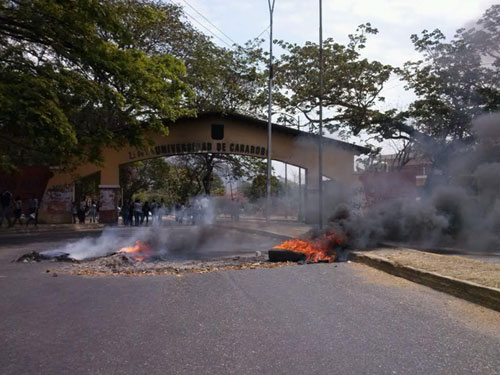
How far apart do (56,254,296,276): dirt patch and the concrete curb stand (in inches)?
86.6

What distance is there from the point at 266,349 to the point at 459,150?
18.5 metres

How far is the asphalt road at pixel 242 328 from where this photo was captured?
3727 millimetres

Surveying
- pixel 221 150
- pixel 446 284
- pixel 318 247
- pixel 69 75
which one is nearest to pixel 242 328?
pixel 446 284

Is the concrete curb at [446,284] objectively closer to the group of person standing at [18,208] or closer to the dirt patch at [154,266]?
the dirt patch at [154,266]

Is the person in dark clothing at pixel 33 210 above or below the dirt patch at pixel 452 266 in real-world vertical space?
above

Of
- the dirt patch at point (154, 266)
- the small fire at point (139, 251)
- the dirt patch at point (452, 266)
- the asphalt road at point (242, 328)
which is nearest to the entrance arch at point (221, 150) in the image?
the small fire at point (139, 251)

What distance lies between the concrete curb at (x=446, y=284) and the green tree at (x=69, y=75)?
9968 millimetres

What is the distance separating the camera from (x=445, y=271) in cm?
732

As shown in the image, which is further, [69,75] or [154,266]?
[69,75]

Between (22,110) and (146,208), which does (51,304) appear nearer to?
(22,110)

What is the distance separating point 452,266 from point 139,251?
830cm

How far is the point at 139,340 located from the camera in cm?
435

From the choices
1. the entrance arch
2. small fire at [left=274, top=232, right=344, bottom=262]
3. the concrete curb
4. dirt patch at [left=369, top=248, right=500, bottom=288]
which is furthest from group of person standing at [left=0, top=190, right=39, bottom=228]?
Result: the concrete curb

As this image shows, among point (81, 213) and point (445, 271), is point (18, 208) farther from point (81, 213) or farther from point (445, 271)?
point (445, 271)
